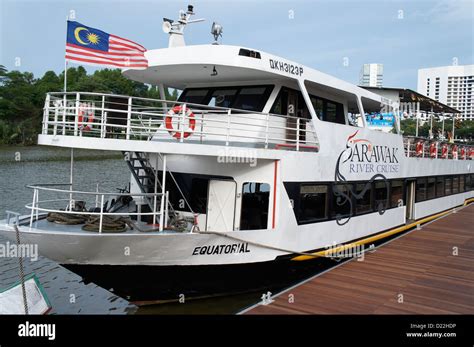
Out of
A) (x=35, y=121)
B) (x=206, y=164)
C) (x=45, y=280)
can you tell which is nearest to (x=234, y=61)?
(x=206, y=164)

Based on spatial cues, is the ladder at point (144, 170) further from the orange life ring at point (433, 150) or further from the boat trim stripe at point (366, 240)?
the orange life ring at point (433, 150)

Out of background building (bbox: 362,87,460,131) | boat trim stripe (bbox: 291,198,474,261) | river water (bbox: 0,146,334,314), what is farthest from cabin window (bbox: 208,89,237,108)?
background building (bbox: 362,87,460,131)

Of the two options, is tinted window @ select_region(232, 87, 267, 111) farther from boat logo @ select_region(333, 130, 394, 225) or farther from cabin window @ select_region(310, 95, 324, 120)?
boat logo @ select_region(333, 130, 394, 225)

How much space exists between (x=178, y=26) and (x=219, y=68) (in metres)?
2.32

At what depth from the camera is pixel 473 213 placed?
17.2 metres

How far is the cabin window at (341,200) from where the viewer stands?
9.79 metres

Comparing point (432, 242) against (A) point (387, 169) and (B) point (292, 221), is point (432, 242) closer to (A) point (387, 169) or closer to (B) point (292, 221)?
(A) point (387, 169)

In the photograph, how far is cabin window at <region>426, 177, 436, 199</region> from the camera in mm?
15767

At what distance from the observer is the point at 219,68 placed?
8531 millimetres

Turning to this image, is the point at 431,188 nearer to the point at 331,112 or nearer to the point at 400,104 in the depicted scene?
the point at 400,104

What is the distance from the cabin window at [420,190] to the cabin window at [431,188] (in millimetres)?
475

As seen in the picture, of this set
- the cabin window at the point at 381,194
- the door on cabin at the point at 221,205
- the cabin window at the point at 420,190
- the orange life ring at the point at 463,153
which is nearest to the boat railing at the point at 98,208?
the door on cabin at the point at 221,205

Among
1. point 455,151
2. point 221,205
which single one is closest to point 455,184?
point 455,151

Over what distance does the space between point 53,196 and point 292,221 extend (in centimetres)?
1600
